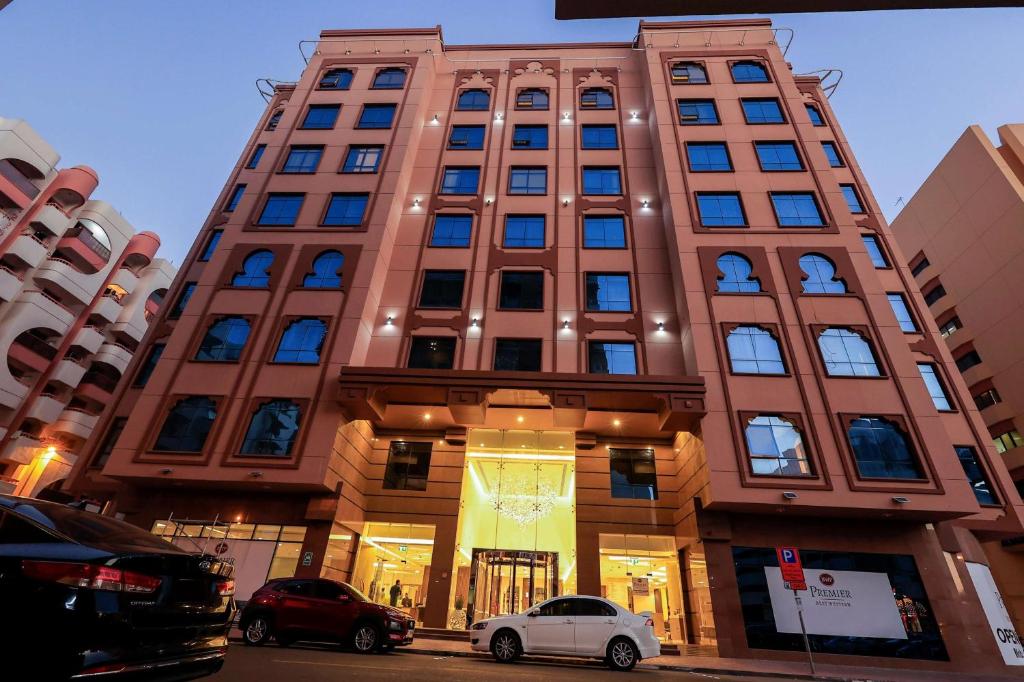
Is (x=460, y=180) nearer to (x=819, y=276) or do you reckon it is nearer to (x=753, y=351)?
(x=753, y=351)

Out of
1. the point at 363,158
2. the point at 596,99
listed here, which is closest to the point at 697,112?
the point at 596,99

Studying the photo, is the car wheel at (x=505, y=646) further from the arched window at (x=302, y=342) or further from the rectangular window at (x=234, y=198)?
the rectangular window at (x=234, y=198)

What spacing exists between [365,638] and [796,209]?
24096 mm

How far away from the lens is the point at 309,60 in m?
31.8

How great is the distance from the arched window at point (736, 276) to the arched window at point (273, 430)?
18.1 metres

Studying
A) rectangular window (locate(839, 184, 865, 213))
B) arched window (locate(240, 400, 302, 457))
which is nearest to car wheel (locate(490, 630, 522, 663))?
arched window (locate(240, 400, 302, 457))

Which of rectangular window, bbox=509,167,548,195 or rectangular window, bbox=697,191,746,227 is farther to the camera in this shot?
rectangular window, bbox=509,167,548,195

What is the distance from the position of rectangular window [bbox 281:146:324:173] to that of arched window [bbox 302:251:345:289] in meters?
6.51

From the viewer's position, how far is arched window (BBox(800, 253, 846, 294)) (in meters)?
20.2

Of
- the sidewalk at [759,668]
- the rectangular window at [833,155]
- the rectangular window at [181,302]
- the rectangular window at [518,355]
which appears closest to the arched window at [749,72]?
the rectangular window at [833,155]

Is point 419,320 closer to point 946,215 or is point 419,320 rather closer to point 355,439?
point 355,439

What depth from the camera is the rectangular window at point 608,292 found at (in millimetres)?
21812

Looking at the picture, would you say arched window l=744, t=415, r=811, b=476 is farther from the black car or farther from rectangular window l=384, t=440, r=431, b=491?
the black car

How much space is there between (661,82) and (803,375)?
19.2m
